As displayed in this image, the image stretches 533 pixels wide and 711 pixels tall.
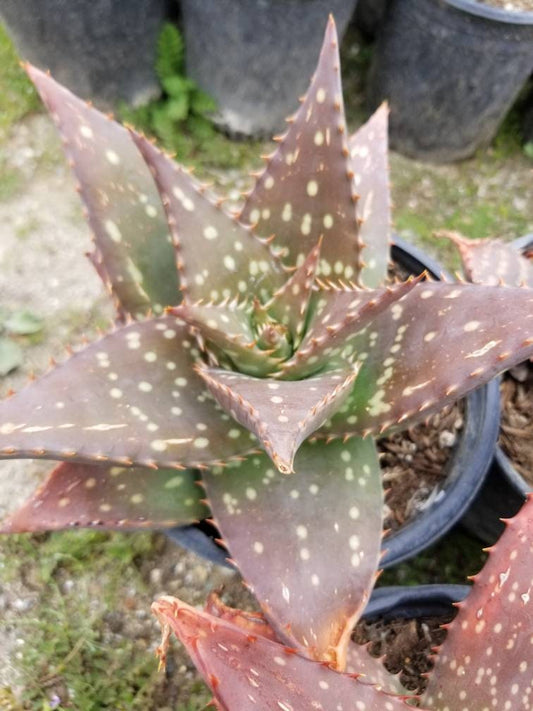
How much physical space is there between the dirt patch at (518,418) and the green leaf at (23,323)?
109cm

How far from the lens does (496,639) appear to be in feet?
2.43

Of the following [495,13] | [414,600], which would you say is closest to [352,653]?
[414,600]

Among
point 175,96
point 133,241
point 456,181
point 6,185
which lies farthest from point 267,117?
point 133,241

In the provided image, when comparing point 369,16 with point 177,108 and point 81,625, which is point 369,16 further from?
point 81,625

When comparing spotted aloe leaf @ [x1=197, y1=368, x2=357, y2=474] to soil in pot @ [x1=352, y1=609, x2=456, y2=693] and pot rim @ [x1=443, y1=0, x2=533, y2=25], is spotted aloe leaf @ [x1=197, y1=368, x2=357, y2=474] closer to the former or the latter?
soil in pot @ [x1=352, y1=609, x2=456, y2=693]

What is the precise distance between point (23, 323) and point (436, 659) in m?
1.27

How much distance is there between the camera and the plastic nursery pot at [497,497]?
3.80 feet

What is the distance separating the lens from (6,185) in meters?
1.89

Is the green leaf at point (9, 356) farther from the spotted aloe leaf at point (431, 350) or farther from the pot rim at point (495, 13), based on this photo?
the pot rim at point (495, 13)

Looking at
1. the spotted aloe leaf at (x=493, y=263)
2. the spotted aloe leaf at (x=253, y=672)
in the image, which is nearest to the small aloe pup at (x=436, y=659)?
the spotted aloe leaf at (x=253, y=672)

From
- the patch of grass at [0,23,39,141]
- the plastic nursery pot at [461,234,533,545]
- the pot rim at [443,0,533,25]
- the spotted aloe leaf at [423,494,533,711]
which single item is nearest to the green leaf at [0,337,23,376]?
the patch of grass at [0,23,39,141]

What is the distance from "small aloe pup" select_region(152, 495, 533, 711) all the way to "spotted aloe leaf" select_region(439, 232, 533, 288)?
1.57 ft

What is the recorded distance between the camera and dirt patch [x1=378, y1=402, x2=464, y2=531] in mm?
1192

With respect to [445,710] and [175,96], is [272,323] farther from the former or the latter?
[175,96]
